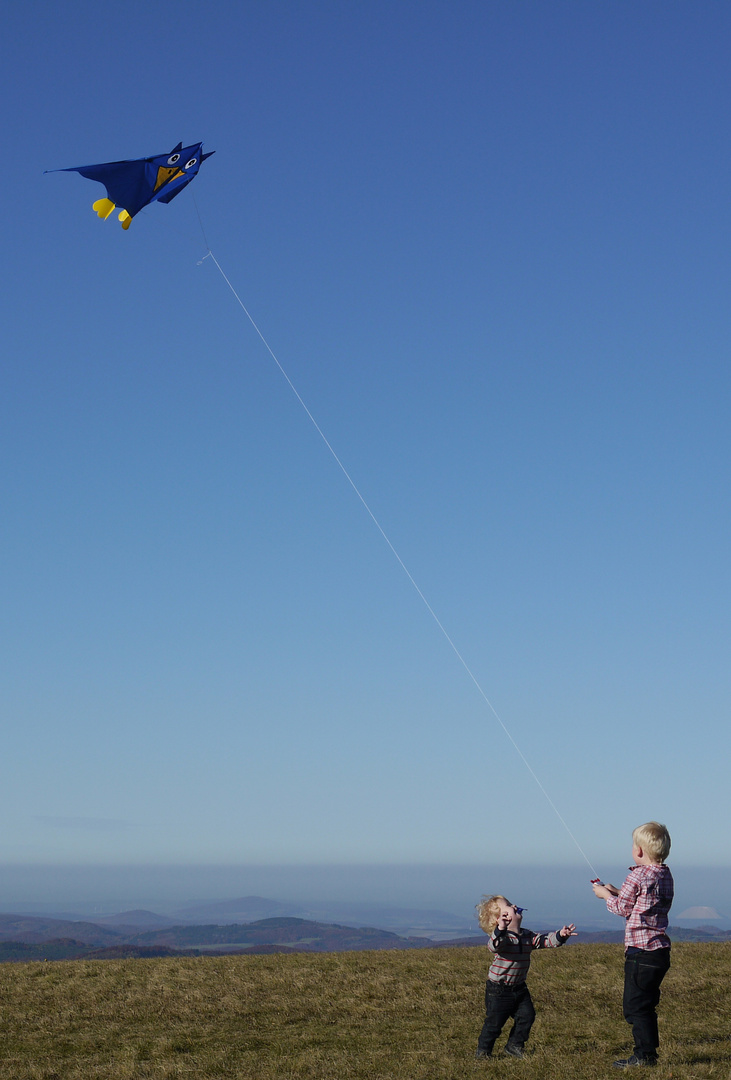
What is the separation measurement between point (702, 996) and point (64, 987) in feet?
38.1

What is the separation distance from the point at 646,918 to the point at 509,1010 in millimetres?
2169

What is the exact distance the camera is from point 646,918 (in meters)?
9.62

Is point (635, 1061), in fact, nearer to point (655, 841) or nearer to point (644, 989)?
point (644, 989)

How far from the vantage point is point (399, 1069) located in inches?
432

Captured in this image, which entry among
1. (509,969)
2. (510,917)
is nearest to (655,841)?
(510,917)

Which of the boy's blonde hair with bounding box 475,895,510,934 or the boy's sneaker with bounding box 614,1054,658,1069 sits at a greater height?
the boy's blonde hair with bounding box 475,895,510,934

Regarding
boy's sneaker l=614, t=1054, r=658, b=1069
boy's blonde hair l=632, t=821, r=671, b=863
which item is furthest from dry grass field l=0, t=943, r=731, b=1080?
boy's blonde hair l=632, t=821, r=671, b=863

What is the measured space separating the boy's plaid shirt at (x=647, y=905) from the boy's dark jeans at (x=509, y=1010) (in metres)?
1.61

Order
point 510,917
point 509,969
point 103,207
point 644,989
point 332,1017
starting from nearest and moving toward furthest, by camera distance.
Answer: point 644,989
point 509,969
point 510,917
point 332,1017
point 103,207

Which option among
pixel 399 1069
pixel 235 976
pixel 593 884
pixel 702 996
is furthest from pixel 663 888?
pixel 235 976

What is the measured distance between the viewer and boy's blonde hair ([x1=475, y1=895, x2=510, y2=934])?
35.1ft

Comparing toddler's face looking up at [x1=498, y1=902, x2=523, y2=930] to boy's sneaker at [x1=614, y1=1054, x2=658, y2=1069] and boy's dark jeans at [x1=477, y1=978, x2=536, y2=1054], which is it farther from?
boy's sneaker at [x1=614, y1=1054, x2=658, y2=1069]

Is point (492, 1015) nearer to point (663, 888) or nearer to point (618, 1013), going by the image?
point (663, 888)

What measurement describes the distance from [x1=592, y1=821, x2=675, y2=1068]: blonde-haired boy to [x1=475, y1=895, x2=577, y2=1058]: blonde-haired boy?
2.76ft
